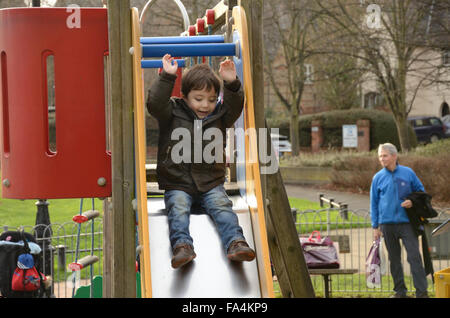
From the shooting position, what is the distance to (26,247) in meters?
6.47

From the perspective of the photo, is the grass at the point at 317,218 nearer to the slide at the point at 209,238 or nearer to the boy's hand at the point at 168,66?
the slide at the point at 209,238

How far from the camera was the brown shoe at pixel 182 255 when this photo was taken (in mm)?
3480

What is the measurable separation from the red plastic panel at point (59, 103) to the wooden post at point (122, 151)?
0.50m

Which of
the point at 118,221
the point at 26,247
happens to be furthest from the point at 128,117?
the point at 26,247

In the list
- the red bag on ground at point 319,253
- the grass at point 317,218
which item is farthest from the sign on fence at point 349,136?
the red bag on ground at point 319,253

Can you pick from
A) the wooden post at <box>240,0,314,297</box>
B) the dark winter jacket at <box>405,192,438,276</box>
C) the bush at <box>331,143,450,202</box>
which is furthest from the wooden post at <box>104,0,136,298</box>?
the bush at <box>331,143,450,202</box>

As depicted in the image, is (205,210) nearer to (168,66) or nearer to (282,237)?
(282,237)

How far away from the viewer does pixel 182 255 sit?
350 centimetres

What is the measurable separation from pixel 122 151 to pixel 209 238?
0.74 meters

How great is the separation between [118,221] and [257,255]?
0.84 metres

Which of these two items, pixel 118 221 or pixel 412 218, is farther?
pixel 412 218

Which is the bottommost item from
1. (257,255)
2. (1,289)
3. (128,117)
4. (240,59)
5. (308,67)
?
(1,289)
